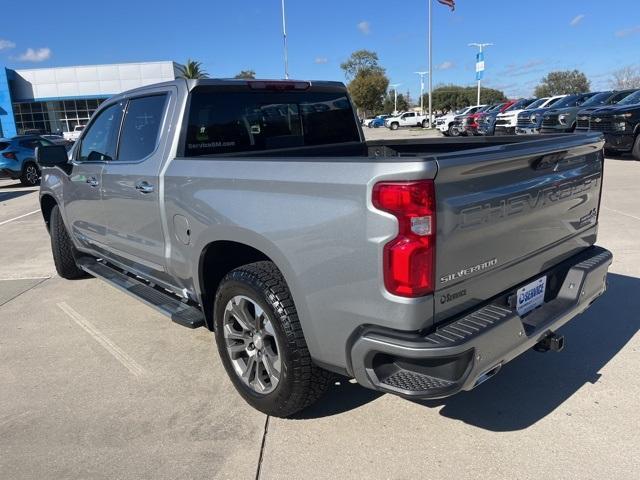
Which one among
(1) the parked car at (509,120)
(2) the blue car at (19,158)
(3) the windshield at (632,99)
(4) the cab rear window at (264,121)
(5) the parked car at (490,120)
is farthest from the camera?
(5) the parked car at (490,120)

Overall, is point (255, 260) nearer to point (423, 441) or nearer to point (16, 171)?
point (423, 441)

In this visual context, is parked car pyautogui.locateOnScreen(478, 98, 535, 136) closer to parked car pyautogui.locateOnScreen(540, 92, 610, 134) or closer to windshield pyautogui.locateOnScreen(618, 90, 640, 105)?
parked car pyautogui.locateOnScreen(540, 92, 610, 134)

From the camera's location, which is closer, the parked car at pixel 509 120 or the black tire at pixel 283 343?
the black tire at pixel 283 343

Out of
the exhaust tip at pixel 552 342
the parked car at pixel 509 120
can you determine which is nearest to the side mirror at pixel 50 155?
the exhaust tip at pixel 552 342

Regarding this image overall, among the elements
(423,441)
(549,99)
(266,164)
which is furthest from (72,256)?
(549,99)

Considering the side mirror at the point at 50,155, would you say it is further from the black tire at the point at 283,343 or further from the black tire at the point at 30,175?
the black tire at the point at 30,175

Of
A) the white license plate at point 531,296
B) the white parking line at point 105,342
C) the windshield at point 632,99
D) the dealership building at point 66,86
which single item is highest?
the dealership building at point 66,86

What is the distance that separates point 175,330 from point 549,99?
2176cm

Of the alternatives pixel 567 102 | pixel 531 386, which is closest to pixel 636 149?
pixel 567 102

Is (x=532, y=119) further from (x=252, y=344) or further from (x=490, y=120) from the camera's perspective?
(x=252, y=344)

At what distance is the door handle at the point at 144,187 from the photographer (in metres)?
3.64

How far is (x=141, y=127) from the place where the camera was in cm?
398

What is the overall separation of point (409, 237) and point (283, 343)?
94 cm

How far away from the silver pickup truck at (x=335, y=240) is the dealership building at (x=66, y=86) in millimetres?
49890
